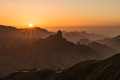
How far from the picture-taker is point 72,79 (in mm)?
92438

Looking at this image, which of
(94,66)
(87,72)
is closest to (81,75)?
(87,72)

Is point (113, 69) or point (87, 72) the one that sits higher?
point (113, 69)

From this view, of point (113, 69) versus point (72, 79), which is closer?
point (113, 69)

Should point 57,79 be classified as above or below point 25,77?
above

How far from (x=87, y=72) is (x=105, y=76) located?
24165 millimetres

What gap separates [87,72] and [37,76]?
191 feet

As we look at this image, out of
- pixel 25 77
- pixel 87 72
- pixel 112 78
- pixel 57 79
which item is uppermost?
pixel 112 78

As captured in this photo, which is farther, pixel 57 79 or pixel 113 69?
pixel 57 79

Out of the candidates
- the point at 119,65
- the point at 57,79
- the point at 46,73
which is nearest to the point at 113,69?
the point at 119,65

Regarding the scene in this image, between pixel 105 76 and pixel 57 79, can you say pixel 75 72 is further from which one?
pixel 105 76

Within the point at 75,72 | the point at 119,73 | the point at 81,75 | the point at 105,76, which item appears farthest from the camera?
the point at 75,72

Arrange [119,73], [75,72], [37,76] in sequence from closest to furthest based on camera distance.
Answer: [119,73]
[75,72]
[37,76]

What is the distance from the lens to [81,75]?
9188 cm

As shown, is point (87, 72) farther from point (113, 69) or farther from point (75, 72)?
point (113, 69)
